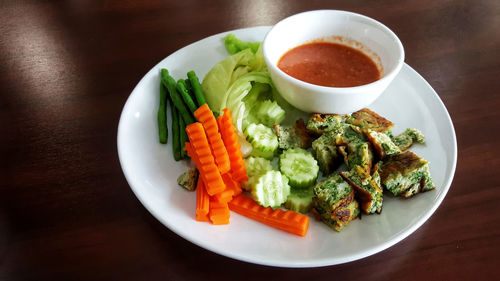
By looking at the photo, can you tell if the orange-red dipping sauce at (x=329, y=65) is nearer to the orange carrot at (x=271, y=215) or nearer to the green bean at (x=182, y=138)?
the green bean at (x=182, y=138)

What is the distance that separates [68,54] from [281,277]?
2.89 m

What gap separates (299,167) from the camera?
2.47 metres

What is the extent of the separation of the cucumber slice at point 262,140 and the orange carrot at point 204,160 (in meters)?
0.38

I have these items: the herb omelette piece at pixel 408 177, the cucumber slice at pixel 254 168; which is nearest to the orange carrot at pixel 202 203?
the cucumber slice at pixel 254 168

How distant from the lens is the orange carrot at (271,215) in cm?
218

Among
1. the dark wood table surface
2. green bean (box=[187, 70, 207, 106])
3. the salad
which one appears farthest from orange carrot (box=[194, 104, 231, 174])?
the dark wood table surface

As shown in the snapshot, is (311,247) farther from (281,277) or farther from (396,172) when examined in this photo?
(396,172)

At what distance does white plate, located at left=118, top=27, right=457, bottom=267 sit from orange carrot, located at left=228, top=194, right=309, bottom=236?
35 millimetres

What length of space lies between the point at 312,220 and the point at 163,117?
4.19ft

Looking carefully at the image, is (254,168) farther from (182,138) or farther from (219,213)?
(182,138)

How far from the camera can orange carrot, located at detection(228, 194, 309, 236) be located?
2182 mm

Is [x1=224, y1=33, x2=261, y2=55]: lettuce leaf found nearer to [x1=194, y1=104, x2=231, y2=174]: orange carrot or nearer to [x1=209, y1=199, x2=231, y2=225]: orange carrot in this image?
[x1=194, y1=104, x2=231, y2=174]: orange carrot

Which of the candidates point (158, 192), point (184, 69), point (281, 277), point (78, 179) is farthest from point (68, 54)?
point (281, 277)

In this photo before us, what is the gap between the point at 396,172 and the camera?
2273 millimetres
